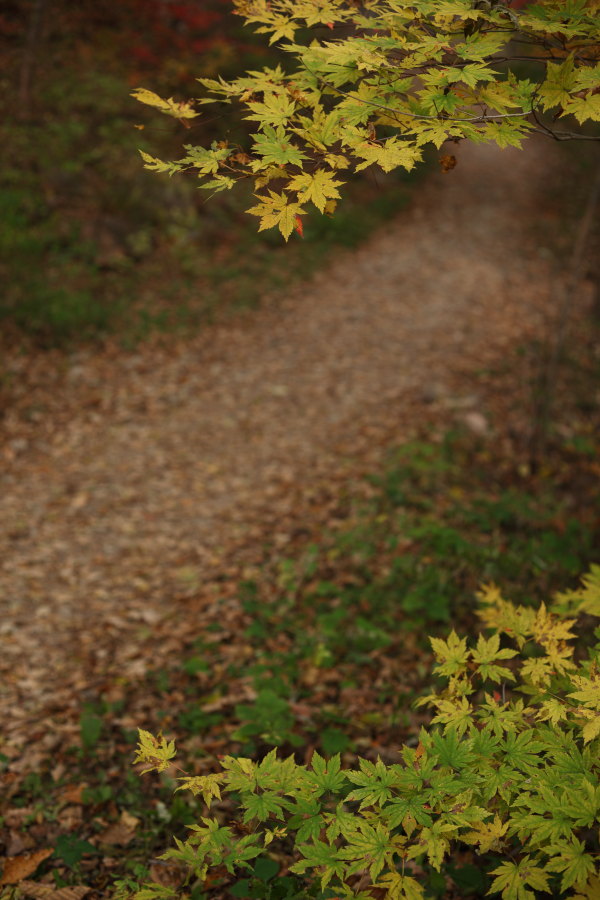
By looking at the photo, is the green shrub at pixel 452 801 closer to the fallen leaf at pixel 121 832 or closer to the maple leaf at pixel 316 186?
the fallen leaf at pixel 121 832

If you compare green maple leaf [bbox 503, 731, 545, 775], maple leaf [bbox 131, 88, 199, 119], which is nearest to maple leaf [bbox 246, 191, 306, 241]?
maple leaf [bbox 131, 88, 199, 119]

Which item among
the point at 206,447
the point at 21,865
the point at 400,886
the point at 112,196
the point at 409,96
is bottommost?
the point at 21,865

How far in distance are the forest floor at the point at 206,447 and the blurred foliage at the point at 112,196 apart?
721mm

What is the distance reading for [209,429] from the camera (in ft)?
25.0

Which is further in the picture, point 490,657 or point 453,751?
point 490,657

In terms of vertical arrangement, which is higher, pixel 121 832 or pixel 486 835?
pixel 486 835

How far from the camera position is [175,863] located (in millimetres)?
3066

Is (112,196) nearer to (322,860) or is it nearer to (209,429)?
(209,429)

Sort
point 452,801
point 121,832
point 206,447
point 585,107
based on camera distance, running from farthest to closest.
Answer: point 206,447, point 121,832, point 585,107, point 452,801

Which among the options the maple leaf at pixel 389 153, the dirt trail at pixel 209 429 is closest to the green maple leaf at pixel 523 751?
the maple leaf at pixel 389 153

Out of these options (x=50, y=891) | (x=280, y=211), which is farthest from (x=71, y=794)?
(x=280, y=211)

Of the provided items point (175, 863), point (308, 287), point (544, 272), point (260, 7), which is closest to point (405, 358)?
point (308, 287)

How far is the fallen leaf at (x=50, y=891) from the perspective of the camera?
281 cm

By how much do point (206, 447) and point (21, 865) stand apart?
4.84 m
